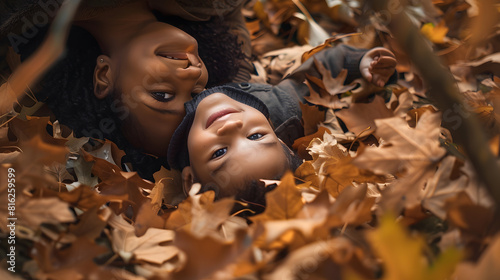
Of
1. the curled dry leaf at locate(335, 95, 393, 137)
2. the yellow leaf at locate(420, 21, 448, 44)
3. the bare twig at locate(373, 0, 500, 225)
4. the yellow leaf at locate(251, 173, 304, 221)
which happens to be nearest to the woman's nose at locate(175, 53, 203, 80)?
the curled dry leaf at locate(335, 95, 393, 137)

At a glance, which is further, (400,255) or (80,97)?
(80,97)

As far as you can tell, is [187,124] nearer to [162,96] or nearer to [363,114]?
[162,96]

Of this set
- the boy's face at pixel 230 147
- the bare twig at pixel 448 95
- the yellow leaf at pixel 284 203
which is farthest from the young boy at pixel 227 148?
the bare twig at pixel 448 95

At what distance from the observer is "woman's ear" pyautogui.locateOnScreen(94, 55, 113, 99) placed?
141 centimetres

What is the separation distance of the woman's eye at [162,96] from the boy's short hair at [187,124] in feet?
0.21

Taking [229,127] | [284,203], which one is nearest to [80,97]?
[229,127]

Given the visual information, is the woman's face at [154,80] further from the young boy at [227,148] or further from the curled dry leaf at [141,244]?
the curled dry leaf at [141,244]

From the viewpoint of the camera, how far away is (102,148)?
1300mm

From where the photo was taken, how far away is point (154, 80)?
1347mm

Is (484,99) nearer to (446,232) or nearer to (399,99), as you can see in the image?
(399,99)

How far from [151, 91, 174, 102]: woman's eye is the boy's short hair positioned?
6 cm

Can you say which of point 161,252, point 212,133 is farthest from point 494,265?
point 212,133

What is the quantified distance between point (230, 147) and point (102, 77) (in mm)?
567

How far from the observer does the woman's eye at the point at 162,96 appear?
136 cm
